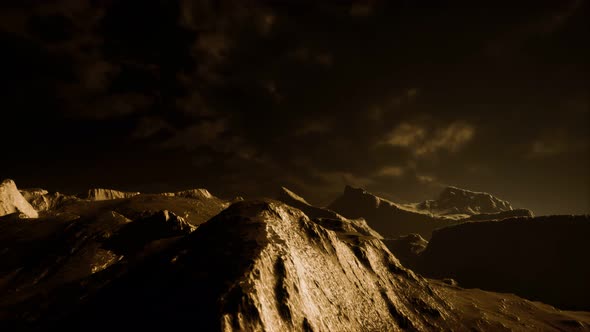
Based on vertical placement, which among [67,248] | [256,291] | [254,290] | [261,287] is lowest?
[256,291]

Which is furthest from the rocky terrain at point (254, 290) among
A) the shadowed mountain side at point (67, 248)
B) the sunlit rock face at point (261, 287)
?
the shadowed mountain side at point (67, 248)

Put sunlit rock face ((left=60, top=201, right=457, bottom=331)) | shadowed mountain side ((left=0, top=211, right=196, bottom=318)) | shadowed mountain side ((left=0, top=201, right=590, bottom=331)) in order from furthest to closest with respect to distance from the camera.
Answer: shadowed mountain side ((left=0, top=211, right=196, bottom=318))
shadowed mountain side ((left=0, top=201, right=590, bottom=331))
sunlit rock face ((left=60, top=201, right=457, bottom=331))

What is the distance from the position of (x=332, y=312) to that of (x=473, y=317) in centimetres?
6861

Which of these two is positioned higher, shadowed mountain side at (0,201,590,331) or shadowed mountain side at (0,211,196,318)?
shadowed mountain side at (0,211,196,318)

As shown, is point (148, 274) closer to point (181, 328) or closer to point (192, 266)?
point (192, 266)

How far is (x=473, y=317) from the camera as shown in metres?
99.3

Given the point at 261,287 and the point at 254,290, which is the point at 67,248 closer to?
the point at 261,287

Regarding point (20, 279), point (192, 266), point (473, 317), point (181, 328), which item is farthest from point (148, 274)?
point (20, 279)

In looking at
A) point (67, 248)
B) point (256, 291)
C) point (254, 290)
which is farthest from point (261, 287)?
point (67, 248)

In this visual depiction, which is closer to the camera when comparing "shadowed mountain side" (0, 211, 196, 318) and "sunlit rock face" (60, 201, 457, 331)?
"sunlit rock face" (60, 201, 457, 331)

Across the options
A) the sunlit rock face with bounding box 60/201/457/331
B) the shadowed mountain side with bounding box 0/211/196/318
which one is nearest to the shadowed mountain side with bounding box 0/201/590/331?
the sunlit rock face with bounding box 60/201/457/331

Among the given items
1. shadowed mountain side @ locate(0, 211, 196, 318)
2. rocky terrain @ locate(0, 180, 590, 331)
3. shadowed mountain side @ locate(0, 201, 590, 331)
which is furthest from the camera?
shadowed mountain side @ locate(0, 211, 196, 318)

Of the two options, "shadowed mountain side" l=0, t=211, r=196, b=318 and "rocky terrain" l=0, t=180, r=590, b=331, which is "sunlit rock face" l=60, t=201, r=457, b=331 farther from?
"shadowed mountain side" l=0, t=211, r=196, b=318

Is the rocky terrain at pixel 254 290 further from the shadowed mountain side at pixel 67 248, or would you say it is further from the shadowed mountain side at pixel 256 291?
the shadowed mountain side at pixel 67 248
